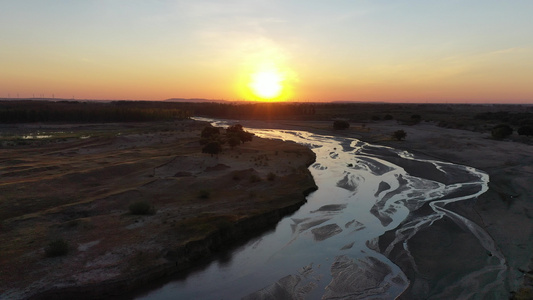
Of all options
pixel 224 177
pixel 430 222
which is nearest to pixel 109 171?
pixel 224 177

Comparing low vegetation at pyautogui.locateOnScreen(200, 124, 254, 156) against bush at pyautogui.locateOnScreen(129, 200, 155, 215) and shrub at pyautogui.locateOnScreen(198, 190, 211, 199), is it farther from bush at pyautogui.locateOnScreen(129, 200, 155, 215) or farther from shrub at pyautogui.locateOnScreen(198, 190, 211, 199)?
bush at pyautogui.locateOnScreen(129, 200, 155, 215)

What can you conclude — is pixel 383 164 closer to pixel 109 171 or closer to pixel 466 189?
pixel 466 189

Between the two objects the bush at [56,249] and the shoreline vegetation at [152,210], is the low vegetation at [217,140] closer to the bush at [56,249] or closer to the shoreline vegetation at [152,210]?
the shoreline vegetation at [152,210]

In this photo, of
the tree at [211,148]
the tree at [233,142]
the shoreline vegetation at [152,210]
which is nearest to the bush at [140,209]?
the shoreline vegetation at [152,210]

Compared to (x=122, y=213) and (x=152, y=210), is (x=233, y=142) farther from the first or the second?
(x=122, y=213)

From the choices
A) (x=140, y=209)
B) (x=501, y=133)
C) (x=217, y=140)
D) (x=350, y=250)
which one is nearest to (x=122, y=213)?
(x=140, y=209)
